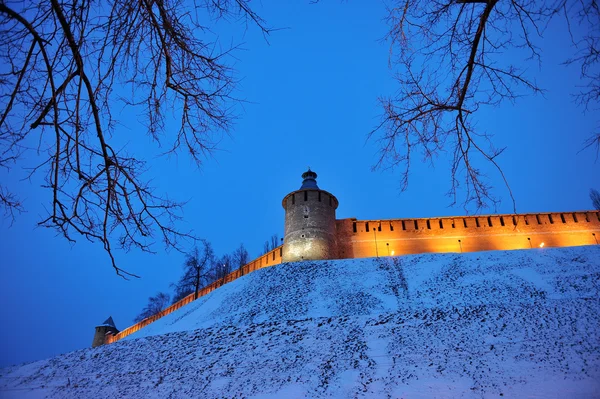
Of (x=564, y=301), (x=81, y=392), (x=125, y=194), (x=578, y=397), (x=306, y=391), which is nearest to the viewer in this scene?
(x=125, y=194)

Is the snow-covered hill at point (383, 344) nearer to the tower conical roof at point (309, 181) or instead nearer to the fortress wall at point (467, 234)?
the fortress wall at point (467, 234)

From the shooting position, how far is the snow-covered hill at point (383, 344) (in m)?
9.29

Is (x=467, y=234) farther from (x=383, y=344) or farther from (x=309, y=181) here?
(x=383, y=344)

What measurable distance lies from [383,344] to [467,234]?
21584 millimetres

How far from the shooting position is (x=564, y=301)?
12750 mm

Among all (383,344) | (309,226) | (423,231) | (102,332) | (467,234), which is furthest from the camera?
(102,332)

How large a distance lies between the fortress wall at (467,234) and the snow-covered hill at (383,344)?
953 centimetres

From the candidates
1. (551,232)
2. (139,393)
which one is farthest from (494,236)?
(139,393)

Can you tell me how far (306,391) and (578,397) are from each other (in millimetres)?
6802

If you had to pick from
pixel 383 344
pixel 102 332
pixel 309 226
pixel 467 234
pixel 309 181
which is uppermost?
pixel 309 181

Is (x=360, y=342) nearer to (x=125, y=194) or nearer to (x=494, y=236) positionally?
(x=125, y=194)

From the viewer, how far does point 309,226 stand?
1085 inches

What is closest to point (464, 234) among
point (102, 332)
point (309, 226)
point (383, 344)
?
point (309, 226)

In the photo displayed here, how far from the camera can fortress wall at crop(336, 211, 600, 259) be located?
94.2 ft
